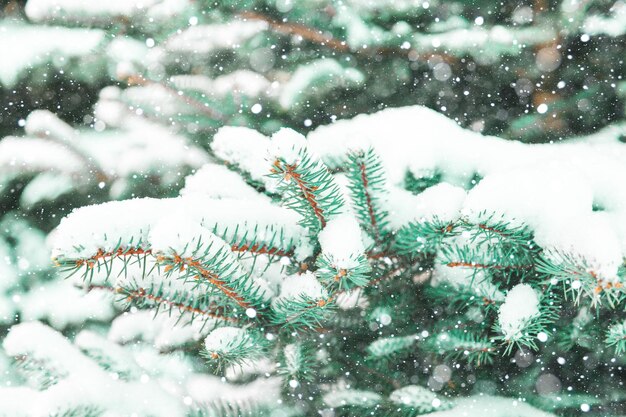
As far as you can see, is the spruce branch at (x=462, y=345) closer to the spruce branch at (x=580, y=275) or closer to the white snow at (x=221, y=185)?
the spruce branch at (x=580, y=275)

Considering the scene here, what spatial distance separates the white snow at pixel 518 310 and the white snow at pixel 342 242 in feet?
0.94

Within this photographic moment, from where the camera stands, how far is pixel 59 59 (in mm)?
2305

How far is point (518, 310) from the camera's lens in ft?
2.69

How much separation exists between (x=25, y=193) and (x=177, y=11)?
124 centimetres

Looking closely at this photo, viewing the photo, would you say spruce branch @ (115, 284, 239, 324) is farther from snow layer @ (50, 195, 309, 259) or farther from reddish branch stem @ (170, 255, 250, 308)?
snow layer @ (50, 195, 309, 259)

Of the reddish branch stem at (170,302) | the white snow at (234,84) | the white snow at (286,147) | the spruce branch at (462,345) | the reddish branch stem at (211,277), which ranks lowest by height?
the reddish branch stem at (170,302)

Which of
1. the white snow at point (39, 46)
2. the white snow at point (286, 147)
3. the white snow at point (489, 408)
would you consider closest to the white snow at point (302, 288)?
the white snow at point (286, 147)

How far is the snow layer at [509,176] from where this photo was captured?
0.80 meters

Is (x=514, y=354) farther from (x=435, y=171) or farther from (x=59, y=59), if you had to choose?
(x=59, y=59)

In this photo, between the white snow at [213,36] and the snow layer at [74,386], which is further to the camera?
the white snow at [213,36]

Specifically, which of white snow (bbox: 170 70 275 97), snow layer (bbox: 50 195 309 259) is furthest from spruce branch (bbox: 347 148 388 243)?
white snow (bbox: 170 70 275 97)

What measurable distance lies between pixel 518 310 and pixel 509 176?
0.25m

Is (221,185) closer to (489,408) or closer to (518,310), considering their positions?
(518,310)

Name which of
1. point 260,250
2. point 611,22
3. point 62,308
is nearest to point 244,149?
point 260,250
